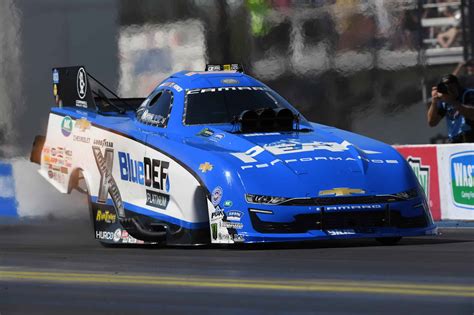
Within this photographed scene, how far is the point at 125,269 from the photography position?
8133 mm

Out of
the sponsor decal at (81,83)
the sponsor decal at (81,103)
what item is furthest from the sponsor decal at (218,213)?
the sponsor decal at (81,83)

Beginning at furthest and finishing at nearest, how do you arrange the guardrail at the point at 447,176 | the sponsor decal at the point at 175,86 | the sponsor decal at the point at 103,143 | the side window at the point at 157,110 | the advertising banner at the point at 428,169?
the advertising banner at the point at 428,169
the guardrail at the point at 447,176
the sponsor decal at the point at 103,143
the sponsor decal at the point at 175,86
the side window at the point at 157,110

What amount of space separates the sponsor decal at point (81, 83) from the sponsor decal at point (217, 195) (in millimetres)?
3498

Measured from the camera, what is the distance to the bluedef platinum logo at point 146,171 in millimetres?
9969

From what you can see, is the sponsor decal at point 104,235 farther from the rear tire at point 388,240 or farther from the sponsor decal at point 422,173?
the sponsor decal at point 422,173

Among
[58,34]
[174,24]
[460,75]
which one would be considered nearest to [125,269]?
[460,75]

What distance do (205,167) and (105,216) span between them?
71.3 inches

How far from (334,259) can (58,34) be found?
12.3 metres

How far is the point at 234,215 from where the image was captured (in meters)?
9.23

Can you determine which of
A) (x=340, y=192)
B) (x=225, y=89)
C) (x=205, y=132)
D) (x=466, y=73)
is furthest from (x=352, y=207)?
(x=466, y=73)

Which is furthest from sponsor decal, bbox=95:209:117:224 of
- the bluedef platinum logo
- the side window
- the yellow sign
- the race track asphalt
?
the yellow sign

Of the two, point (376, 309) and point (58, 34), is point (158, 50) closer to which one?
point (58, 34)

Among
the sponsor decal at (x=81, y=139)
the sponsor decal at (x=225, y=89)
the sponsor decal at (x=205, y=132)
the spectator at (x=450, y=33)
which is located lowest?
the sponsor decal at (x=81, y=139)

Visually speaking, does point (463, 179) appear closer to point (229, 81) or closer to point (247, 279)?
point (229, 81)
